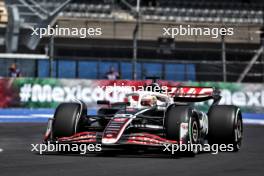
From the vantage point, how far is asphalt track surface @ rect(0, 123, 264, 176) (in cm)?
904

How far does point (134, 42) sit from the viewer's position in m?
26.0

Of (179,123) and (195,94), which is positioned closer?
(179,123)

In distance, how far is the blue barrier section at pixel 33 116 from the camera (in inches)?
910

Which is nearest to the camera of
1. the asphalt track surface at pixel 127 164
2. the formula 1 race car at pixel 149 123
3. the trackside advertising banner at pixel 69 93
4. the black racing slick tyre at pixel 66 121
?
the asphalt track surface at pixel 127 164

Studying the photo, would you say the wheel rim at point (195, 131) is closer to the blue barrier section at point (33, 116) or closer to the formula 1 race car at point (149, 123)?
the formula 1 race car at point (149, 123)

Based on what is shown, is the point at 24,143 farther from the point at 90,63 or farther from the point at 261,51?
the point at 261,51

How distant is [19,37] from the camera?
28094 mm

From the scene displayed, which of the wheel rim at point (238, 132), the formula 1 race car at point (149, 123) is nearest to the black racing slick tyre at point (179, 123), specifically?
the formula 1 race car at point (149, 123)

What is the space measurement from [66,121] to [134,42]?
1416cm

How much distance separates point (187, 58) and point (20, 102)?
9.09 meters

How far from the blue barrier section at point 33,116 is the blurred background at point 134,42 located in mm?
1685

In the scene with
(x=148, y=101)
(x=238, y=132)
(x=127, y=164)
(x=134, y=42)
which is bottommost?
(x=127, y=164)

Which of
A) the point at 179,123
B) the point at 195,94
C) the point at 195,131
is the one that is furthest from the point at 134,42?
the point at 179,123

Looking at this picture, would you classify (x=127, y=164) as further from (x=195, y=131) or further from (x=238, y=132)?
(x=238, y=132)
